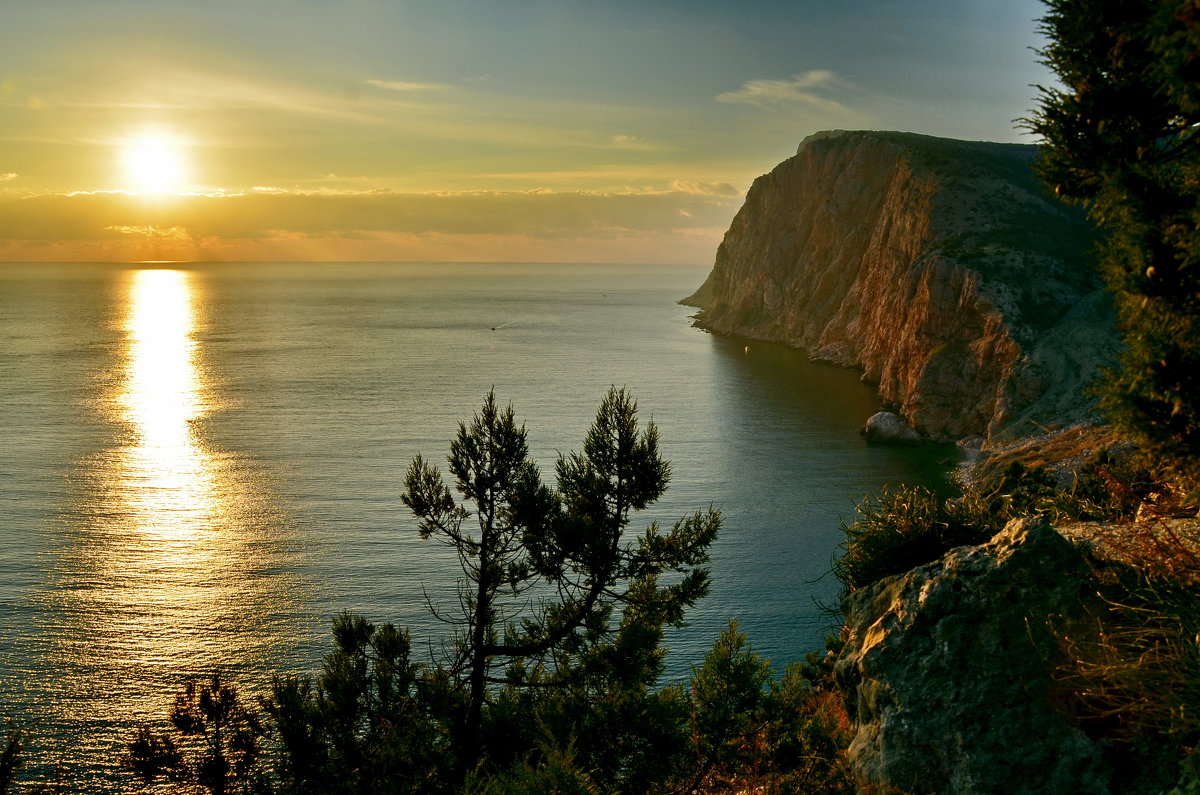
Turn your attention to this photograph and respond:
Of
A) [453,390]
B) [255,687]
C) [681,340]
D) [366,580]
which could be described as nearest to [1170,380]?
[255,687]

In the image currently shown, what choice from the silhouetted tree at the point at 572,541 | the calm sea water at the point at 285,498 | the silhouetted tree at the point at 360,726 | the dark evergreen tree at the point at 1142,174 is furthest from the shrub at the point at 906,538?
the calm sea water at the point at 285,498

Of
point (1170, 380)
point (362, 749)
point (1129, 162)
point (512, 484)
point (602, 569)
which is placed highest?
point (1129, 162)

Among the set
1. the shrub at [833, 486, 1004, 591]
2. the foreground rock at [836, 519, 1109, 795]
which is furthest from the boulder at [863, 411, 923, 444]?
the foreground rock at [836, 519, 1109, 795]

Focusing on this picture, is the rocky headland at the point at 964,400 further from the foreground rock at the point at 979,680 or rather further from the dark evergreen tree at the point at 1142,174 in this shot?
the dark evergreen tree at the point at 1142,174

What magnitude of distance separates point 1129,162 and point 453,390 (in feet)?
292

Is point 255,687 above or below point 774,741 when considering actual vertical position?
below

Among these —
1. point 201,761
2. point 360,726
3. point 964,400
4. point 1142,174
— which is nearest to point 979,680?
point 1142,174

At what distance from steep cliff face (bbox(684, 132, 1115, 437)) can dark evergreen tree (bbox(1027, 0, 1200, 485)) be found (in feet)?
Result: 145

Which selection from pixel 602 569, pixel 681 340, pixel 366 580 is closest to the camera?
pixel 602 569

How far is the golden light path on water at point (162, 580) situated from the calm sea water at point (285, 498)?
14 cm

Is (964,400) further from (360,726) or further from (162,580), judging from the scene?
(360,726)

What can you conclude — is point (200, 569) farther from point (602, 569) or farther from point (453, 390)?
point (453, 390)

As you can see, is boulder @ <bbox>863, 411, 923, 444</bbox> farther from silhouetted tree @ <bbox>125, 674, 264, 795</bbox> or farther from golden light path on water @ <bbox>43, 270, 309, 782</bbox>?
silhouetted tree @ <bbox>125, 674, 264, 795</bbox>

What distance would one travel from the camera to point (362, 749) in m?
18.8
